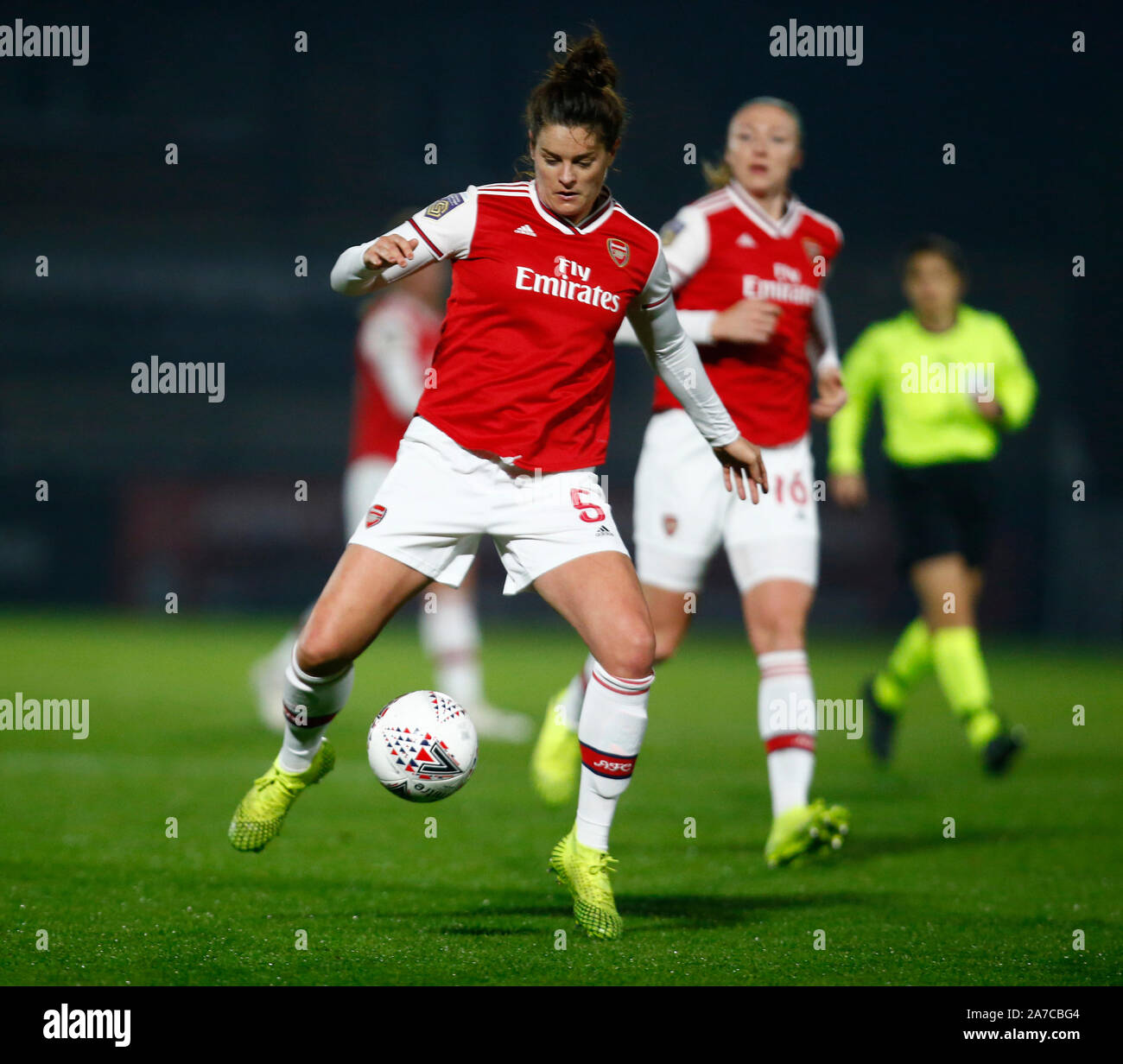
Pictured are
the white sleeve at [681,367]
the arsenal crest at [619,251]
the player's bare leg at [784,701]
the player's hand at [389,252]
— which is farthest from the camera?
the player's bare leg at [784,701]

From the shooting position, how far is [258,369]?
75.4ft

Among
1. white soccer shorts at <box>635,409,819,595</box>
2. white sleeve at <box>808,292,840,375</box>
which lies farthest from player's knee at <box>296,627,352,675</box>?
white sleeve at <box>808,292,840,375</box>

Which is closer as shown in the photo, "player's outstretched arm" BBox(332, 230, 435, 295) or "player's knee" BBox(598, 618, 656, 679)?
"player's outstretched arm" BBox(332, 230, 435, 295)

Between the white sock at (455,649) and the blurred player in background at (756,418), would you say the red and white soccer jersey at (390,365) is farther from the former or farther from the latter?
the blurred player in background at (756,418)

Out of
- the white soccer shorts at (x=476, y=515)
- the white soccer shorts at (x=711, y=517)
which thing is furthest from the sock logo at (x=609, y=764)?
the white soccer shorts at (x=711, y=517)

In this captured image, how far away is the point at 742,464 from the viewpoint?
185 inches

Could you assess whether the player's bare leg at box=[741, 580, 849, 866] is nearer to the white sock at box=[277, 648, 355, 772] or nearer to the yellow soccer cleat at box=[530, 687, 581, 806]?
the yellow soccer cleat at box=[530, 687, 581, 806]

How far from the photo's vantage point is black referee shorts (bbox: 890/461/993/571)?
743cm

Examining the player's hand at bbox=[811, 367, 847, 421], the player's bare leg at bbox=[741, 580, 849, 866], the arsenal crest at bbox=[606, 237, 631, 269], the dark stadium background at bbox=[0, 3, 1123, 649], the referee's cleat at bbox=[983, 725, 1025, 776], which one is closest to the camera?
the arsenal crest at bbox=[606, 237, 631, 269]

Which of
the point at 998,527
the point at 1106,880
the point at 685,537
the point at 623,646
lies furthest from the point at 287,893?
the point at 998,527

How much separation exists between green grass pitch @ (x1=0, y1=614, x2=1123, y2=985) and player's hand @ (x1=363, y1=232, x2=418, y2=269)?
68.1 inches

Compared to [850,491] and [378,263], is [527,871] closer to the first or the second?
[378,263]

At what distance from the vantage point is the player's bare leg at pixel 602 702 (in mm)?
4188

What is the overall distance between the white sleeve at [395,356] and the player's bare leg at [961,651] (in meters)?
2.86
